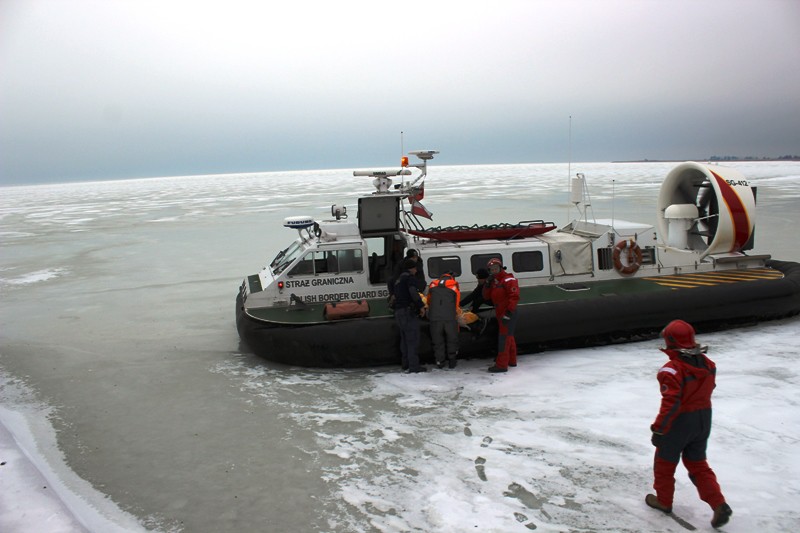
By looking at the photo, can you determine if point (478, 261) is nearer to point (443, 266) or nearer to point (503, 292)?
point (443, 266)

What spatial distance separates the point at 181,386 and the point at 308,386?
114 cm

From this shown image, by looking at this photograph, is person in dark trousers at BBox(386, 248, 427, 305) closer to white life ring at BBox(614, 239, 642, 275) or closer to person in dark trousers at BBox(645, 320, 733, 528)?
white life ring at BBox(614, 239, 642, 275)

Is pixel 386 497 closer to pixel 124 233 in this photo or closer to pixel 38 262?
pixel 38 262

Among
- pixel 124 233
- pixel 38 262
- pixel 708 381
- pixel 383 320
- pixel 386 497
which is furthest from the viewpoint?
pixel 124 233

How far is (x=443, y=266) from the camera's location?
6.32 metres

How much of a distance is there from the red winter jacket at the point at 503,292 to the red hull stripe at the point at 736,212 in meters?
3.39

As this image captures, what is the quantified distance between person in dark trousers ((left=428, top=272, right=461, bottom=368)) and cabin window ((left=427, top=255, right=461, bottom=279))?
2.90ft

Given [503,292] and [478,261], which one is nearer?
[503,292]

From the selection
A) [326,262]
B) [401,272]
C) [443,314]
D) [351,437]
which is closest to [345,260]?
[326,262]

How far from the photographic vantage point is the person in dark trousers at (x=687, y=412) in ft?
9.21

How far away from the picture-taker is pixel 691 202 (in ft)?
26.9

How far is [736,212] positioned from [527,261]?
2.63 metres

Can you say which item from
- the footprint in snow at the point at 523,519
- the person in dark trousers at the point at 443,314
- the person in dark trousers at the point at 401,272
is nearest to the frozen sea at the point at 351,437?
the footprint in snow at the point at 523,519

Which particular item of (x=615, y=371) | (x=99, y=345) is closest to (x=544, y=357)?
(x=615, y=371)
